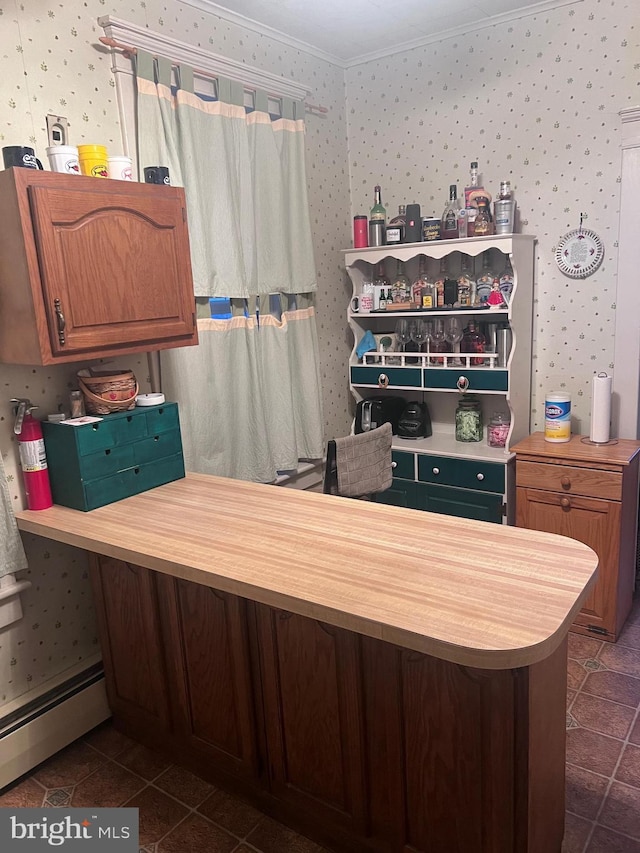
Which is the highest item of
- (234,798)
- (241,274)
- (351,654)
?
(241,274)

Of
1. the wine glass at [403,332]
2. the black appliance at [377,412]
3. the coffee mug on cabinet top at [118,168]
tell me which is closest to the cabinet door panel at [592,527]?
the black appliance at [377,412]

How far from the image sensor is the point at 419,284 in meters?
3.41

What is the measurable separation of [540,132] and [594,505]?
1790mm

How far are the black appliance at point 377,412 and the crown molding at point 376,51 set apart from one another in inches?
72.6

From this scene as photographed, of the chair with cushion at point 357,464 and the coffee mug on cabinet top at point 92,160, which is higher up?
the coffee mug on cabinet top at point 92,160

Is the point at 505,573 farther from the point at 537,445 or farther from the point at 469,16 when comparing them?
the point at 469,16

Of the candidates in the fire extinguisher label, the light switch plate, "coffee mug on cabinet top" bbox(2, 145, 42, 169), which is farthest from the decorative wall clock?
the fire extinguisher label

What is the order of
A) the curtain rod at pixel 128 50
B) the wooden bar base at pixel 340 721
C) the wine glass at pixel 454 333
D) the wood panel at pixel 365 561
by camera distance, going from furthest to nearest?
the wine glass at pixel 454 333 → the curtain rod at pixel 128 50 → the wooden bar base at pixel 340 721 → the wood panel at pixel 365 561

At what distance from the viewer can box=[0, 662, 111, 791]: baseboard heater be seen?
216 centimetres

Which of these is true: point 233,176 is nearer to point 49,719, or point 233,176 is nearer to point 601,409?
point 601,409

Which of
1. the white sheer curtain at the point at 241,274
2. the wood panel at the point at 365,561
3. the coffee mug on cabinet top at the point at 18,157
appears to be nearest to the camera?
the wood panel at the point at 365,561

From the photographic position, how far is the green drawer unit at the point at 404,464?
3.41 metres

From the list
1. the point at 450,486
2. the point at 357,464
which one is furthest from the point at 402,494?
the point at 357,464

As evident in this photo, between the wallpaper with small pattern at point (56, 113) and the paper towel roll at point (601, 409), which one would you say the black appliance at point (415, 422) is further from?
the wallpaper with small pattern at point (56, 113)
